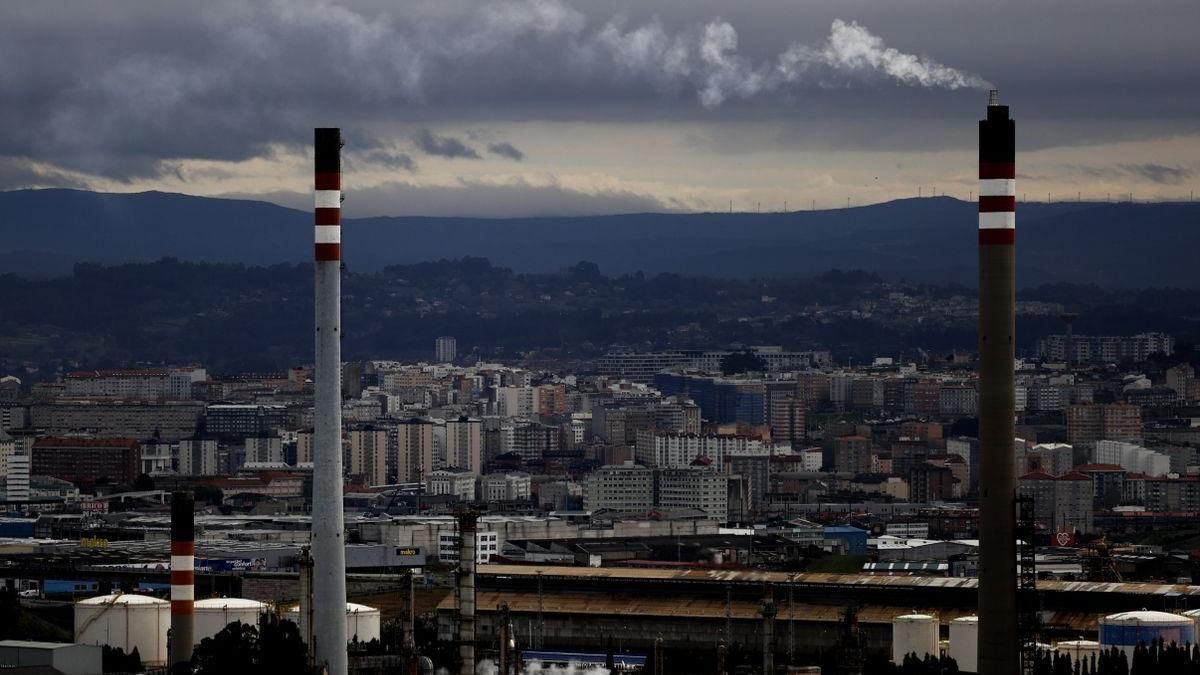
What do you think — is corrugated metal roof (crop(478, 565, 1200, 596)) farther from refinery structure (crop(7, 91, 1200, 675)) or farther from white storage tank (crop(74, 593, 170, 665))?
white storage tank (crop(74, 593, 170, 665))

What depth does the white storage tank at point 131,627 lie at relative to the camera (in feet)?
161

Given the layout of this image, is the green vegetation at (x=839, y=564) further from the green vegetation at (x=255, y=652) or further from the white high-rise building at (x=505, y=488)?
the white high-rise building at (x=505, y=488)

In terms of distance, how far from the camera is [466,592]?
112 feet

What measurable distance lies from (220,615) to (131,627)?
1.84 metres

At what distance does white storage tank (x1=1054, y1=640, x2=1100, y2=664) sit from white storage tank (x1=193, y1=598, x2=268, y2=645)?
1145cm

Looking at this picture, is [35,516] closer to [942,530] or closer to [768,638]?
[942,530]

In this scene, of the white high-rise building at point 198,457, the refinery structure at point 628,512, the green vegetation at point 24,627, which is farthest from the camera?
the white high-rise building at point 198,457

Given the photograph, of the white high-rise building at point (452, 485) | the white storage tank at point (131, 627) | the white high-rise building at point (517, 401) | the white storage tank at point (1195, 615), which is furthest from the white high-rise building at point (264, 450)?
the white storage tank at point (1195, 615)

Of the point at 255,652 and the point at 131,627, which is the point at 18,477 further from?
the point at 255,652

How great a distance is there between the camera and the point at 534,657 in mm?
48750

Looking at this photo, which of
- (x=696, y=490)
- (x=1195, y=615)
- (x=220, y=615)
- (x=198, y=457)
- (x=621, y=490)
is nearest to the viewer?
(x=1195, y=615)

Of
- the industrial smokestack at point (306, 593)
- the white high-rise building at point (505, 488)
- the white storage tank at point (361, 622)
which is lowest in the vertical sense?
the white high-rise building at point (505, 488)

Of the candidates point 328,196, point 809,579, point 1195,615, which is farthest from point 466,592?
point 809,579

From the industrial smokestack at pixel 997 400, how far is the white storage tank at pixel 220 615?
47.3 feet
